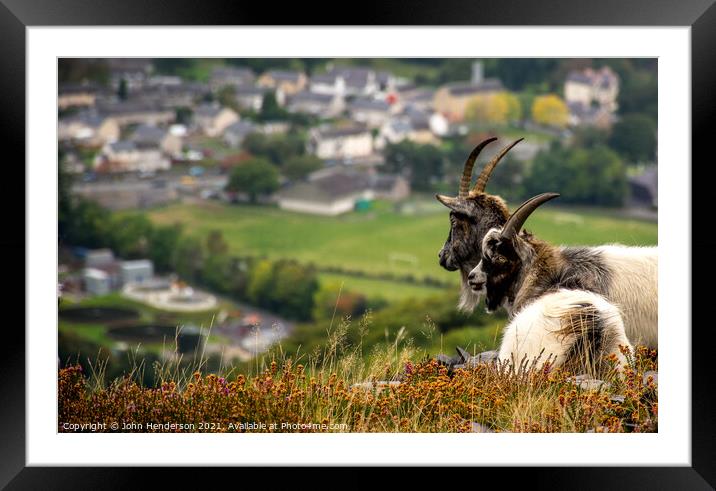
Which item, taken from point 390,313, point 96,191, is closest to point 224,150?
point 96,191

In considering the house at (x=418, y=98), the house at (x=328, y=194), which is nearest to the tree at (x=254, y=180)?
the house at (x=328, y=194)

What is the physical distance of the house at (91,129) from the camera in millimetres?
105000

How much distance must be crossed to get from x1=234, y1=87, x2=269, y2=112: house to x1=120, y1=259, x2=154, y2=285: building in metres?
26.4

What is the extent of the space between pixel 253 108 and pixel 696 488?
11223 cm

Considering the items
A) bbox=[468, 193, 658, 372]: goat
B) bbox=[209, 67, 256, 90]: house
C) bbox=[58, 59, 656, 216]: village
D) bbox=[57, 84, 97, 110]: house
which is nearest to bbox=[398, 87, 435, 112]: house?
bbox=[58, 59, 656, 216]: village

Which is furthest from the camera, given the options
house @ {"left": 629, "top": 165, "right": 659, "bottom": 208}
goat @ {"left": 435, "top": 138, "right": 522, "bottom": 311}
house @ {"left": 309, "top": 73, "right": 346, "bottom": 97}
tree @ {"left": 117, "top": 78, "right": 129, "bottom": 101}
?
house @ {"left": 309, "top": 73, "right": 346, "bottom": 97}

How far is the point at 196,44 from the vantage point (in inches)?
317

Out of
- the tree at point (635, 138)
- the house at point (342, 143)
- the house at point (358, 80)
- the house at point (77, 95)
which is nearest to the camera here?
the tree at point (635, 138)

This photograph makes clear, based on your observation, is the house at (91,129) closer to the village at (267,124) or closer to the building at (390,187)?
the village at (267,124)

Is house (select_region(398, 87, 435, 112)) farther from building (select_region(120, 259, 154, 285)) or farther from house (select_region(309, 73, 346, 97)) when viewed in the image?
building (select_region(120, 259, 154, 285))

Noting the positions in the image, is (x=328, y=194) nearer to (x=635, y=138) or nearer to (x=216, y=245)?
(x=216, y=245)

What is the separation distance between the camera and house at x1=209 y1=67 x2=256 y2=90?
115750mm

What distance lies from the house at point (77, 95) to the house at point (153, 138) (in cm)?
741

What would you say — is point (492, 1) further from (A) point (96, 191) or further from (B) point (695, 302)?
(A) point (96, 191)
